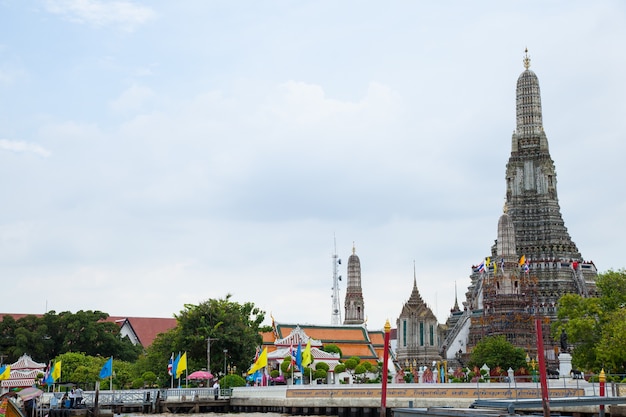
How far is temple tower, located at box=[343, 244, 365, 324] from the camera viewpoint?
98438 millimetres

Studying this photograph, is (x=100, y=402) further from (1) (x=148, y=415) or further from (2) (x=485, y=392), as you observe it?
(2) (x=485, y=392)

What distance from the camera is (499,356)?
220 ft

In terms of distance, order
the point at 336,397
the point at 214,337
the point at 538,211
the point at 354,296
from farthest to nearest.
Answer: the point at 354,296 < the point at 538,211 < the point at 214,337 < the point at 336,397

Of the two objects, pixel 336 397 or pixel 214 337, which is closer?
pixel 336 397

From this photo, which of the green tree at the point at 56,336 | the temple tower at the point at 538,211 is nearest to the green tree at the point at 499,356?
the temple tower at the point at 538,211

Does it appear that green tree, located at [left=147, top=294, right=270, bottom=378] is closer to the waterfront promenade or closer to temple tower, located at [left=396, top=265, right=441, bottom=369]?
the waterfront promenade

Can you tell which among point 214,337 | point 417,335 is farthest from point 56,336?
point 417,335

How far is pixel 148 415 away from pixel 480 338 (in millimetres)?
41309

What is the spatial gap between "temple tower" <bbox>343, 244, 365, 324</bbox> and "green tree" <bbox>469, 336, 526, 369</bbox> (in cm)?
2987

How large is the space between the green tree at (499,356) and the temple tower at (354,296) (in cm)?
2987

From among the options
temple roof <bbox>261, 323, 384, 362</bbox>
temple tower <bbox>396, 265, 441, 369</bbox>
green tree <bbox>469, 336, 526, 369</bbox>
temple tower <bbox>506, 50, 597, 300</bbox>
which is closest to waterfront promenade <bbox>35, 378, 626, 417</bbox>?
temple roof <bbox>261, 323, 384, 362</bbox>

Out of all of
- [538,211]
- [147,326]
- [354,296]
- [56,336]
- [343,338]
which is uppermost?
[538,211]

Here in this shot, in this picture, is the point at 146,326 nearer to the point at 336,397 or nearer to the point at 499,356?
the point at 499,356

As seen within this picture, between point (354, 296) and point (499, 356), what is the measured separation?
3355cm
